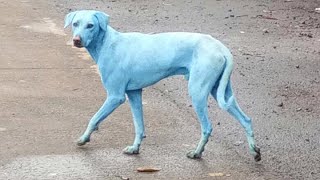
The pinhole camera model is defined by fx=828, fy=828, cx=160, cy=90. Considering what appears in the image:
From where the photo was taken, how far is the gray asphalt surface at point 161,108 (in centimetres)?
570

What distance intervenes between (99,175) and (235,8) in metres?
7.97

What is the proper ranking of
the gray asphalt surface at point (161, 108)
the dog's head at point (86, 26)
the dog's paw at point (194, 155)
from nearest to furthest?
1. the dog's head at point (86, 26)
2. the gray asphalt surface at point (161, 108)
3. the dog's paw at point (194, 155)

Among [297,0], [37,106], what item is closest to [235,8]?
[297,0]

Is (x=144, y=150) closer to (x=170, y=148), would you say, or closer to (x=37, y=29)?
(x=170, y=148)

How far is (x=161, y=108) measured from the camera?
721 centimetres

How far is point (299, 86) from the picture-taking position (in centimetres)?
827

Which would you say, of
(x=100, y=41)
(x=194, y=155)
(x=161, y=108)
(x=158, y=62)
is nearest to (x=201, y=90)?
(x=158, y=62)

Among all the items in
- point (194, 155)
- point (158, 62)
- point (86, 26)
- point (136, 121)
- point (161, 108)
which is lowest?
point (161, 108)

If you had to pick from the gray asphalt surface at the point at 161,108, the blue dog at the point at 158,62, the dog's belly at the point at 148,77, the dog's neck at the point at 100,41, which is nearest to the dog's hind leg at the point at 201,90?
the blue dog at the point at 158,62

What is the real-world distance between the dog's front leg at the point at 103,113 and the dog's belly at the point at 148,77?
122 millimetres

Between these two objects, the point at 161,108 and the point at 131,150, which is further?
the point at 161,108

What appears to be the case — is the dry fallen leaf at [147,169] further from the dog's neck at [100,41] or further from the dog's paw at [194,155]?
the dog's neck at [100,41]

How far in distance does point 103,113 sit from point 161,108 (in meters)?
1.48

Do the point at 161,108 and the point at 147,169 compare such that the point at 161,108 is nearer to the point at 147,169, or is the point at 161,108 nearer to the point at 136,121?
the point at 136,121
